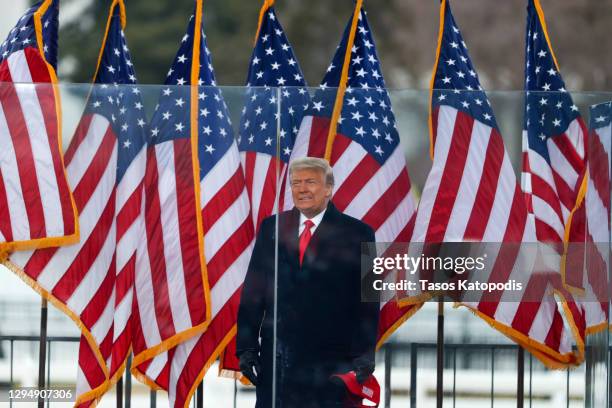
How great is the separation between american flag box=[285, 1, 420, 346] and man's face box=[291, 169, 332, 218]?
112 mm

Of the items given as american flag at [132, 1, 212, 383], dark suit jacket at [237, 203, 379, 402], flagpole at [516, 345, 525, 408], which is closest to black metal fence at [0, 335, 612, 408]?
flagpole at [516, 345, 525, 408]

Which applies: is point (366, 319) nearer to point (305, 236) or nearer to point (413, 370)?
point (413, 370)

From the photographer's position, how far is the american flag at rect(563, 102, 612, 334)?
24.6 ft

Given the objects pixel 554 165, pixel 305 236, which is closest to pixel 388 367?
pixel 305 236

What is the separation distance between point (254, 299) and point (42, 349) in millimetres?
1358

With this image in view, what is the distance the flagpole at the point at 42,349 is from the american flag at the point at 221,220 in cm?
88

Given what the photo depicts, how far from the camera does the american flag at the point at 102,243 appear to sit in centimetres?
731

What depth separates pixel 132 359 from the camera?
7.43 m

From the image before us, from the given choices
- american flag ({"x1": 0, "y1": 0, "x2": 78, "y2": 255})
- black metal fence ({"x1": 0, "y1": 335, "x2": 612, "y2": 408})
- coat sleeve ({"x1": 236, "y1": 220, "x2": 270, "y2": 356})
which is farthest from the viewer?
black metal fence ({"x1": 0, "y1": 335, "x2": 612, "y2": 408})

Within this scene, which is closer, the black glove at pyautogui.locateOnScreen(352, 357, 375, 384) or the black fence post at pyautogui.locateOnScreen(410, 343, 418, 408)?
the black glove at pyautogui.locateOnScreen(352, 357, 375, 384)

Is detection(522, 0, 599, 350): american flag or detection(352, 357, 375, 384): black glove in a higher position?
detection(522, 0, 599, 350): american flag

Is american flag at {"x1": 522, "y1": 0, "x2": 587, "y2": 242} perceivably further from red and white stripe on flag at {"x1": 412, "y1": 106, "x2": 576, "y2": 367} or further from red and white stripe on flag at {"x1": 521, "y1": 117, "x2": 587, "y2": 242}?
red and white stripe on flag at {"x1": 412, "y1": 106, "x2": 576, "y2": 367}

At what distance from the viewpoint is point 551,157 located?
7.54 m

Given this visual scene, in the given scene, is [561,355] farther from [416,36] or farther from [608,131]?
[416,36]
